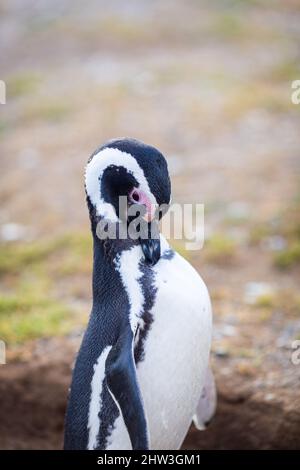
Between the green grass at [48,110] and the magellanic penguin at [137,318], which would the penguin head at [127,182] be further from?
the green grass at [48,110]

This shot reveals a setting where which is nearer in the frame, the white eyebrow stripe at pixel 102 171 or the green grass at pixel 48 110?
the white eyebrow stripe at pixel 102 171

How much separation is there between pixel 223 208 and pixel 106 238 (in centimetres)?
345

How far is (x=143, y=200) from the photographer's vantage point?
7.99 feet

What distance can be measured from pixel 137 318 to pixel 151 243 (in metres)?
0.28

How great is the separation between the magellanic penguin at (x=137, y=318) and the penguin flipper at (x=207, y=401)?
11.1 inches

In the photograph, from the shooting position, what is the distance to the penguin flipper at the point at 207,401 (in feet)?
9.71

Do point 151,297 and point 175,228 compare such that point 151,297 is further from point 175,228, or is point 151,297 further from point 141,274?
point 175,228

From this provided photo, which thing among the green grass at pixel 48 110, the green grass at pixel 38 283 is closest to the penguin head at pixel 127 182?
the green grass at pixel 38 283

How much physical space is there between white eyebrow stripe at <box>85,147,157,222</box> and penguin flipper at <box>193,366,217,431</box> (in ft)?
2.88

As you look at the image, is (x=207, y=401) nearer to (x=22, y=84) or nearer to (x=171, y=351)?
(x=171, y=351)

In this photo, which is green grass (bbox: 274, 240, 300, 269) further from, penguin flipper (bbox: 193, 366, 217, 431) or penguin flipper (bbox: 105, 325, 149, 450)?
penguin flipper (bbox: 105, 325, 149, 450)

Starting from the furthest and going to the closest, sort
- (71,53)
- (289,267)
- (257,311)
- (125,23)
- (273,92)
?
1. (125,23)
2. (71,53)
3. (273,92)
4. (289,267)
5. (257,311)
